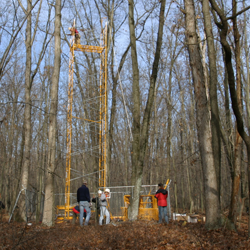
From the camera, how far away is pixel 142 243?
6.26 m

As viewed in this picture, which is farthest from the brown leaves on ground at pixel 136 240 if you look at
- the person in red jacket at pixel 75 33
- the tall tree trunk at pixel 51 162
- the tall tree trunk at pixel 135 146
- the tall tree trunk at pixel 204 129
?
the person in red jacket at pixel 75 33

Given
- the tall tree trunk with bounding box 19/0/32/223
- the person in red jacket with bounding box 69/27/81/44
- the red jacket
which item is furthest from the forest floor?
the person in red jacket with bounding box 69/27/81/44

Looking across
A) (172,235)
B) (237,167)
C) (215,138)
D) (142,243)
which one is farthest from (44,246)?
(215,138)

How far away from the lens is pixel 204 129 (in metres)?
7.72

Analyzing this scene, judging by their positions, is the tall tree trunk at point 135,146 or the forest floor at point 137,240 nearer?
the forest floor at point 137,240

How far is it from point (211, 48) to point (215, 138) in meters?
3.41

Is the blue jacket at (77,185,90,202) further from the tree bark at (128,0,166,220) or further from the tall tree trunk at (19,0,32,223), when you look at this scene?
the tall tree trunk at (19,0,32,223)

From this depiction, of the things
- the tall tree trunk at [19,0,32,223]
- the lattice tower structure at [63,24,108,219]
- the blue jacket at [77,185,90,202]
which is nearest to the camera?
the blue jacket at [77,185,90,202]

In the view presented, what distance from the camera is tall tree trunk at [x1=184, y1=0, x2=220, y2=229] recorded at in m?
7.27

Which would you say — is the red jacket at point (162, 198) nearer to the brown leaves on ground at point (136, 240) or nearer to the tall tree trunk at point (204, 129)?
the brown leaves on ground at point (136, 240)

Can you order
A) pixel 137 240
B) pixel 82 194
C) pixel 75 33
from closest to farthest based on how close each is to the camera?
pixel 137 240
pixel 82 194
pixel 75 33

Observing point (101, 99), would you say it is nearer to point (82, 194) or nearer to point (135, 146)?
point (135, 146)

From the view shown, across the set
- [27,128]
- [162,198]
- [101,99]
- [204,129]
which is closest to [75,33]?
[101,99]

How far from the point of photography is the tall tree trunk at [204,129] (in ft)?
23.9
